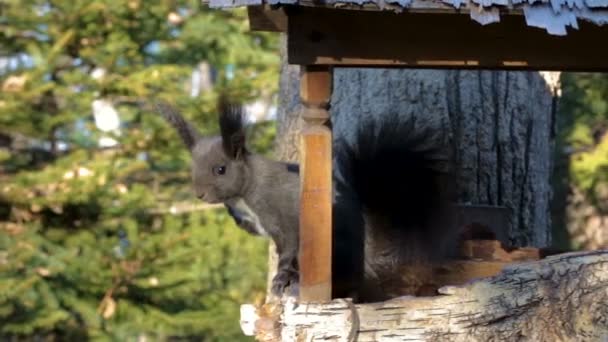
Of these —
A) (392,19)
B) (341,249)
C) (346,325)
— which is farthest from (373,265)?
(392,19)

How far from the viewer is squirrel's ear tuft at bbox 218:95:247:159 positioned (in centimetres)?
229

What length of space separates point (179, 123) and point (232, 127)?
175mm

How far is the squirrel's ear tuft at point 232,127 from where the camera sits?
2287mm

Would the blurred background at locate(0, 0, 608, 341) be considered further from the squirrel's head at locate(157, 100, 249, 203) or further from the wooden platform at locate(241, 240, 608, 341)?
the wooden platform at locate(241, 240, 608, 341)

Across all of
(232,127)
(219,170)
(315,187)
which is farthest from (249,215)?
(315,187)

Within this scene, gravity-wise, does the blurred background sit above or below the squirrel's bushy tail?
above

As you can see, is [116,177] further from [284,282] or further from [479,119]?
[284,282]

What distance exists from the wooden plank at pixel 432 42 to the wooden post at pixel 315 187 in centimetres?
6

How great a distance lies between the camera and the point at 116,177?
5707 mm

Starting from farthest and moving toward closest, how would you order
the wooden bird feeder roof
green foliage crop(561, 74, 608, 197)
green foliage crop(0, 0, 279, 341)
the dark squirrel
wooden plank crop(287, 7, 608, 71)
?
green foliage crop(561, 74, 608, 197) → green foliage crop(0, 0, 279, 341) → the dark squirrel → wooden plank crop(287, 7, 608, 71) → the wooden bird feeder roof

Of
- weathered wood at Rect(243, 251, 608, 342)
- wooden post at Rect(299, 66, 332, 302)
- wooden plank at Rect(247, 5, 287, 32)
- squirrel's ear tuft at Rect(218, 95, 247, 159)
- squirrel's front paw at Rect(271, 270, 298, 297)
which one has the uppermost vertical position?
wooden plank at Rect(247, 5, 287, 32)

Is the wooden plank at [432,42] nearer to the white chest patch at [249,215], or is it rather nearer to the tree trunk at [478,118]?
the white chest patch at [249,215]

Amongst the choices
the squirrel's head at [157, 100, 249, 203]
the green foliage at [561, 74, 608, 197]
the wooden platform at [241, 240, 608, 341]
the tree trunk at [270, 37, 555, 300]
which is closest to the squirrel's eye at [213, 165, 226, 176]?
the squirrel's head at [157, 100, 249, 203]

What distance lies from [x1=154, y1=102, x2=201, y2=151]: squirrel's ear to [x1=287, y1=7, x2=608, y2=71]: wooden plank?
0.55 m
